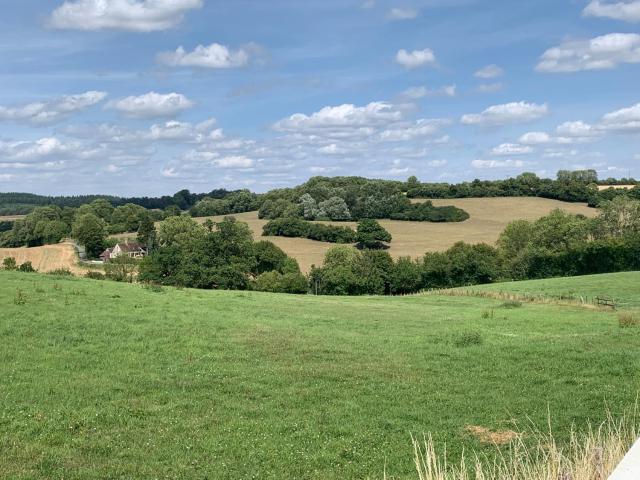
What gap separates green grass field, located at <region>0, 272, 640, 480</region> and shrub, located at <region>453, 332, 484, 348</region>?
138mm

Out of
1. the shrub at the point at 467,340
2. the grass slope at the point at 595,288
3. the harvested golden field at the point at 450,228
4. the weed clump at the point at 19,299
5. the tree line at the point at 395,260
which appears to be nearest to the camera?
the shrub at the point at 467,340

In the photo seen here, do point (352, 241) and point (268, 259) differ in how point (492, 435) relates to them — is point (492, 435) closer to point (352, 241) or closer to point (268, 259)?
point (268, 259)

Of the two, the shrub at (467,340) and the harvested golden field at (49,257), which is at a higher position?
the shrub at (467,340)

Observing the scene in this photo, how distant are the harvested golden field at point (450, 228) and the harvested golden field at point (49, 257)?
37.7 meters

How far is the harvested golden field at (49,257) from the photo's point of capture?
10106cm

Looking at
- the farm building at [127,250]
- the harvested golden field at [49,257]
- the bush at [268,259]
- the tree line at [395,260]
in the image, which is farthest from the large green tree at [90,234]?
the bush at [268,259]

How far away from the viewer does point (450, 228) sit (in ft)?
431

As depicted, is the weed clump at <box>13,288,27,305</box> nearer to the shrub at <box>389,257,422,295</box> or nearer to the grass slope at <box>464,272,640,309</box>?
the grass slope at <box>464,272,640,309</box>

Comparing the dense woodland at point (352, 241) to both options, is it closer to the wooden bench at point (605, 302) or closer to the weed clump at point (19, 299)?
the wooden bench at point (605, 302)

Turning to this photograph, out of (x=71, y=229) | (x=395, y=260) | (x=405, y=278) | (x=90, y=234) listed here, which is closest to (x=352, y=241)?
(x=395, y=260)

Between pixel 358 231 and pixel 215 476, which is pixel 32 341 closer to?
pixel 215 476

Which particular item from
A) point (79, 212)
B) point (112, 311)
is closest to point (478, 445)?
point (112, 311)

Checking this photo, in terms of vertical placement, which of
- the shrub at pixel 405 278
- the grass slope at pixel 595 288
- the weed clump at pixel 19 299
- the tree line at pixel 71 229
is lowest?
the shrub at pixel 405 278

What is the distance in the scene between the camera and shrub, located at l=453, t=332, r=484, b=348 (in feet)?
65.3
